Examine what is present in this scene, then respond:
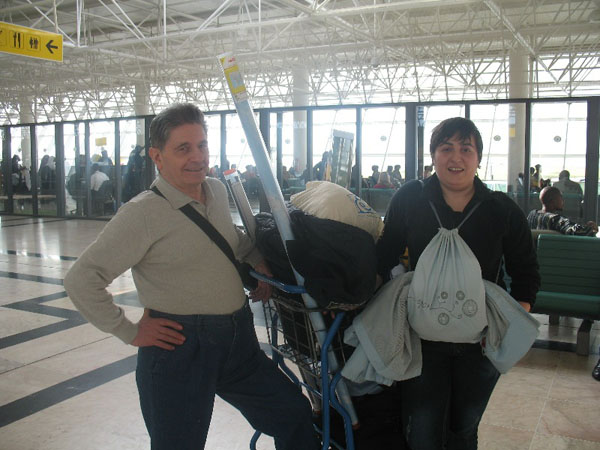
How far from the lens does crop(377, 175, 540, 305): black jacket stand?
1937mm

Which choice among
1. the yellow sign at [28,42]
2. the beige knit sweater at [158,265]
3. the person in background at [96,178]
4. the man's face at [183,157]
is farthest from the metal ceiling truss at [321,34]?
the beige knit sweater at [158,265]

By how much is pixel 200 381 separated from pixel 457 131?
1.19m

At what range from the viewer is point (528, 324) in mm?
1831

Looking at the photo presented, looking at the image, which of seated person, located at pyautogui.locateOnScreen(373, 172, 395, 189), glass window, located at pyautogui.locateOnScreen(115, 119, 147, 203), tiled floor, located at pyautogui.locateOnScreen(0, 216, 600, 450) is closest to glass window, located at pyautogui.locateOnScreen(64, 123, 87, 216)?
glass window, located at pyautogui.locateOnScreen(115, 119, 147, 203)

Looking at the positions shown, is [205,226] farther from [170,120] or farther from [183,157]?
[170,120]

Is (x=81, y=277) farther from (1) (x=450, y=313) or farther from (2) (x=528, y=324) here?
(2) (x=528, y=324)

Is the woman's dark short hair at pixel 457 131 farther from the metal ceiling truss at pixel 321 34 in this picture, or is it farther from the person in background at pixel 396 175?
the person in background at pixel 396 175

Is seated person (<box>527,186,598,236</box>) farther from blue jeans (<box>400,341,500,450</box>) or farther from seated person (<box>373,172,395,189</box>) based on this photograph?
seated person (<box>373,172,395,189</box>)

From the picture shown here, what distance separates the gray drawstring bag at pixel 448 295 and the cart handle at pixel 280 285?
36cm

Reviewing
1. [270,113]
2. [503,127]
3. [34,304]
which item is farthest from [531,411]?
[270,113]

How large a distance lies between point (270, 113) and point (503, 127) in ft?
13.3

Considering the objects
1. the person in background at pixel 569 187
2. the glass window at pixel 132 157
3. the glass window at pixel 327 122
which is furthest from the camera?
the glass window at pixel 132 157

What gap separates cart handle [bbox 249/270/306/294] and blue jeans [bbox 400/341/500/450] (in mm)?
483

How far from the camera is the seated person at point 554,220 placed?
16.2ft
